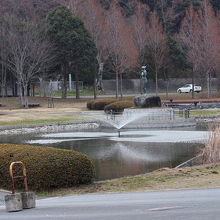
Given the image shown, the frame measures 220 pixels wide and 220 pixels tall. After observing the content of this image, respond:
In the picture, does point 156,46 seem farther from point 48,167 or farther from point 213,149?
point 48,167

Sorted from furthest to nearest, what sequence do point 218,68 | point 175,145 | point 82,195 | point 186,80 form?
point 186,80 → point 218,68 → point 175,145 → point 82,195

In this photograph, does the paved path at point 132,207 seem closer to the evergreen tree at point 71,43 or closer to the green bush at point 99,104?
the green bush at point 99,104

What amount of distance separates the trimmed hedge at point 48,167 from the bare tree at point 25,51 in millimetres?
38409

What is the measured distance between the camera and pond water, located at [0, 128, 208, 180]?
56.3 feet

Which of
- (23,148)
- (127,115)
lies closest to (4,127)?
(127,115)

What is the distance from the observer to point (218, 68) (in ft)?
201

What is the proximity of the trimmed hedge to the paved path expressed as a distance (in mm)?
996

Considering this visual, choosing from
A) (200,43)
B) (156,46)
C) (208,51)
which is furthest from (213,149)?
(156,46)

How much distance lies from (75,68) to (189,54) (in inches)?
539

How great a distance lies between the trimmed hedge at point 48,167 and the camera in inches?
485

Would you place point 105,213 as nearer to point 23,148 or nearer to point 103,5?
point 23,148

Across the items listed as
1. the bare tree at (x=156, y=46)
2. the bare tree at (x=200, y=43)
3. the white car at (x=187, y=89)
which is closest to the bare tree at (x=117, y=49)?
the bare tree at (x=156, y=46)

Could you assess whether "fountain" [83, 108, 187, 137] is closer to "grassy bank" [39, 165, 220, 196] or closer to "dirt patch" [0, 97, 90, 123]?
"dirt patch" [0, 97, 90, 123]

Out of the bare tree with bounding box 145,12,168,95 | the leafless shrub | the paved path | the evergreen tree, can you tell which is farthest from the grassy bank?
the bare tree with bounding box 145,12,168,95
